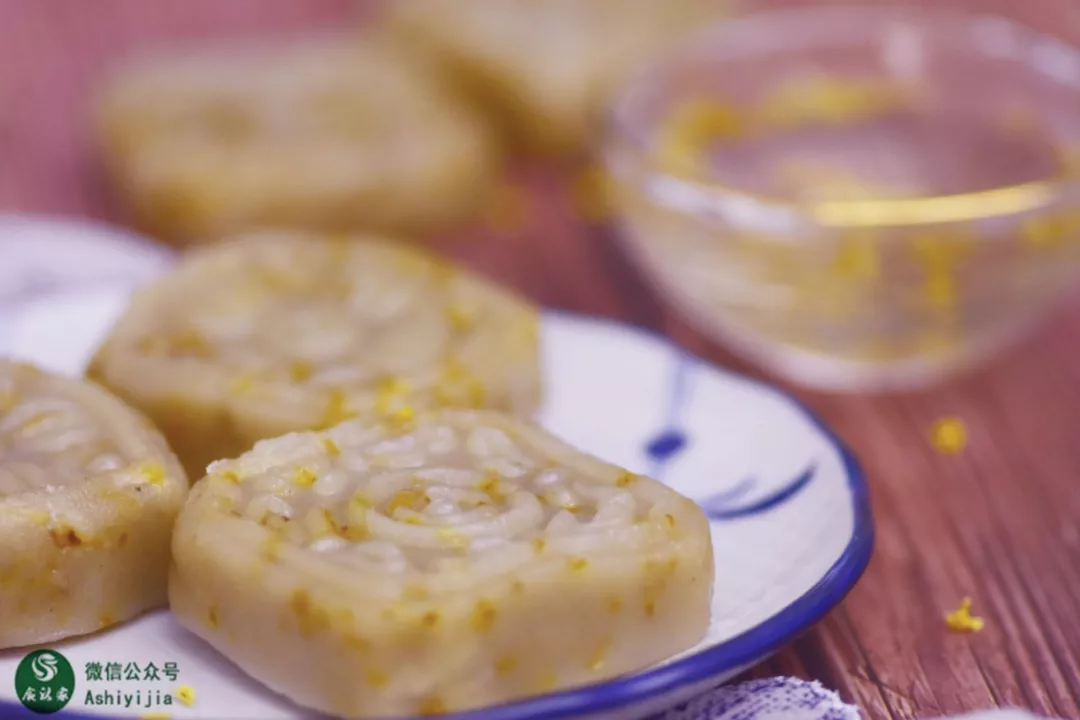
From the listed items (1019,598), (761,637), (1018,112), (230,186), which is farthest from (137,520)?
(1018,112)

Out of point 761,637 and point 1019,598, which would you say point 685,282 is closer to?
point 1019,598

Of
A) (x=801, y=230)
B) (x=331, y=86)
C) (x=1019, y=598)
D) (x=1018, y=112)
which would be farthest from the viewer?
(x=331, y=86)

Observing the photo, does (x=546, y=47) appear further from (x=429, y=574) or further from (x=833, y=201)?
(x=429, y=574)

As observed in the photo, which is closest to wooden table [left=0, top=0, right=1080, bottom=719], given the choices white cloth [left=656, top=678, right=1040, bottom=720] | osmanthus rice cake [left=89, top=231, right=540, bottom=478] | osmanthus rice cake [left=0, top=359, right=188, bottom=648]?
white cloth [left=656, top=678, right=1040, bottom=720]

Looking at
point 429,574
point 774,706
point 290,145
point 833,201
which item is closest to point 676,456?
point 774,706

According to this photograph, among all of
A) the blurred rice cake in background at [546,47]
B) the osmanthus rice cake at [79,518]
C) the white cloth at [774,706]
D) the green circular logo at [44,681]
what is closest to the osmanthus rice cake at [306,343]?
the osmanthus rice cake at [79,518]

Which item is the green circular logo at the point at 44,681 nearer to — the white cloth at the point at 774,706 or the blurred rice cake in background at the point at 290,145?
the white cloth at the point at 774,706

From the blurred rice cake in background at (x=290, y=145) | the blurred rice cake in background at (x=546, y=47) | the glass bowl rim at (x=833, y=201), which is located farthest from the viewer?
the blurred rice cake in background at (x=546, y=47)
